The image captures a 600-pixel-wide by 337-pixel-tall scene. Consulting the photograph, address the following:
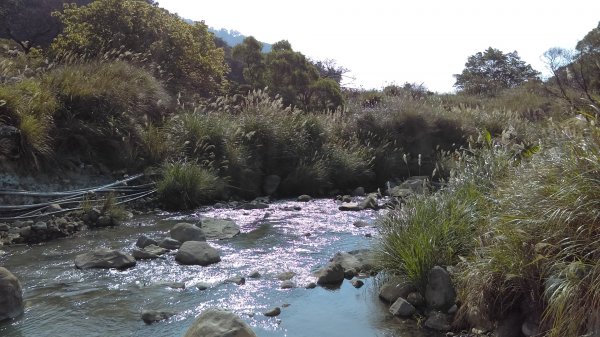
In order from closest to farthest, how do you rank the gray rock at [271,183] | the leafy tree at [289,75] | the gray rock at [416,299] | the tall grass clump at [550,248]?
the tall grass clump at [550,248]
the gray rock at [416,299]
the gray rock at [271,183]
the leafy tree at [289,75]

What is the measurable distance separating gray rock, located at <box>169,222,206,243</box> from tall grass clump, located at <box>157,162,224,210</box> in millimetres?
2683

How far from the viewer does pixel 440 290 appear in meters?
5.12

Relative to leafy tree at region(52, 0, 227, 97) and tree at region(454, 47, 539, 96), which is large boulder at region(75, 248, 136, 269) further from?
tree at region(454, 47, 539, 96)

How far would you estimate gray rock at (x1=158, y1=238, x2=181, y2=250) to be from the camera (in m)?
7.54

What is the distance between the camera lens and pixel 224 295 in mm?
5793

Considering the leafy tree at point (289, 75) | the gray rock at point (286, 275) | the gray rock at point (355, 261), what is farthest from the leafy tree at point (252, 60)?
the gray rock at point (286, 275)

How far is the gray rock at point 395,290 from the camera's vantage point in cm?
550

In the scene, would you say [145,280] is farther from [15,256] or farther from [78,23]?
[78,23]

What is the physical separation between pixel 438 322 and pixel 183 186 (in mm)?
6667

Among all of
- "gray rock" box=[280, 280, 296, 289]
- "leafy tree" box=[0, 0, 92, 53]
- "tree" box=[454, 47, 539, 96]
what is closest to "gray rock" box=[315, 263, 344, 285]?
"gray rock" box=[280, 280, 296, 289]

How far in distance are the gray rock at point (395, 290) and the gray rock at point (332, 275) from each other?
0.65 meters

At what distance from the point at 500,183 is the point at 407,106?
10630mm

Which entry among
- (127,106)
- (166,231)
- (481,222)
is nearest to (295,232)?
(166,231)

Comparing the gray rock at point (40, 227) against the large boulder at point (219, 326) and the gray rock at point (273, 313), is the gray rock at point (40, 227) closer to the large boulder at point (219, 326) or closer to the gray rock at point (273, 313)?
the gray rock at point (273, 313)
